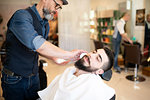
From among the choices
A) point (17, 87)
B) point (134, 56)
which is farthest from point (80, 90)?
point (134, 56)

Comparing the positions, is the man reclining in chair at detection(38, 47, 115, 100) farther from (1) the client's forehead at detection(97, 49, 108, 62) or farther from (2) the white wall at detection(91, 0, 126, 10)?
(2) the white wall at detection(91, 0, 126, 10)

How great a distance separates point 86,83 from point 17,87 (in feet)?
1.93

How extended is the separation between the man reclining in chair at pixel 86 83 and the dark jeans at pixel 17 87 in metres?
0.11

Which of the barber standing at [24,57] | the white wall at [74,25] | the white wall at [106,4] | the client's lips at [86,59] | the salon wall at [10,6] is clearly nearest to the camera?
the barber standing at [24,57]

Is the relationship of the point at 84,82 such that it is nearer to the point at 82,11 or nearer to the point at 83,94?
the point at 83,94

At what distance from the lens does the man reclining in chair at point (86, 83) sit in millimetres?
1127

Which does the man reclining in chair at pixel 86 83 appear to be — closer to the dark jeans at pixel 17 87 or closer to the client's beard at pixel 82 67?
the client's beard at pixel 82 67

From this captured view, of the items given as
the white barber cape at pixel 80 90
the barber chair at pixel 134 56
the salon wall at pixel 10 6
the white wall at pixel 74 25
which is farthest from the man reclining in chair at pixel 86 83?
the white wall at pixel 74 25

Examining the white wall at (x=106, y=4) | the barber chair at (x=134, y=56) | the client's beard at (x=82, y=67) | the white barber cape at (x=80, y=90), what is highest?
the white wall at (x=106, y=4)

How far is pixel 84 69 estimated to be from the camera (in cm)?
130

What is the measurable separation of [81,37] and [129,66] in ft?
5.70

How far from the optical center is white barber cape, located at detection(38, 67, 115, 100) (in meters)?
1.12

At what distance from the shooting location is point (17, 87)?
3.83 ft

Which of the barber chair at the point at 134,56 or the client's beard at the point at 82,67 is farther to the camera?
the barber chair at the point at 134,56
